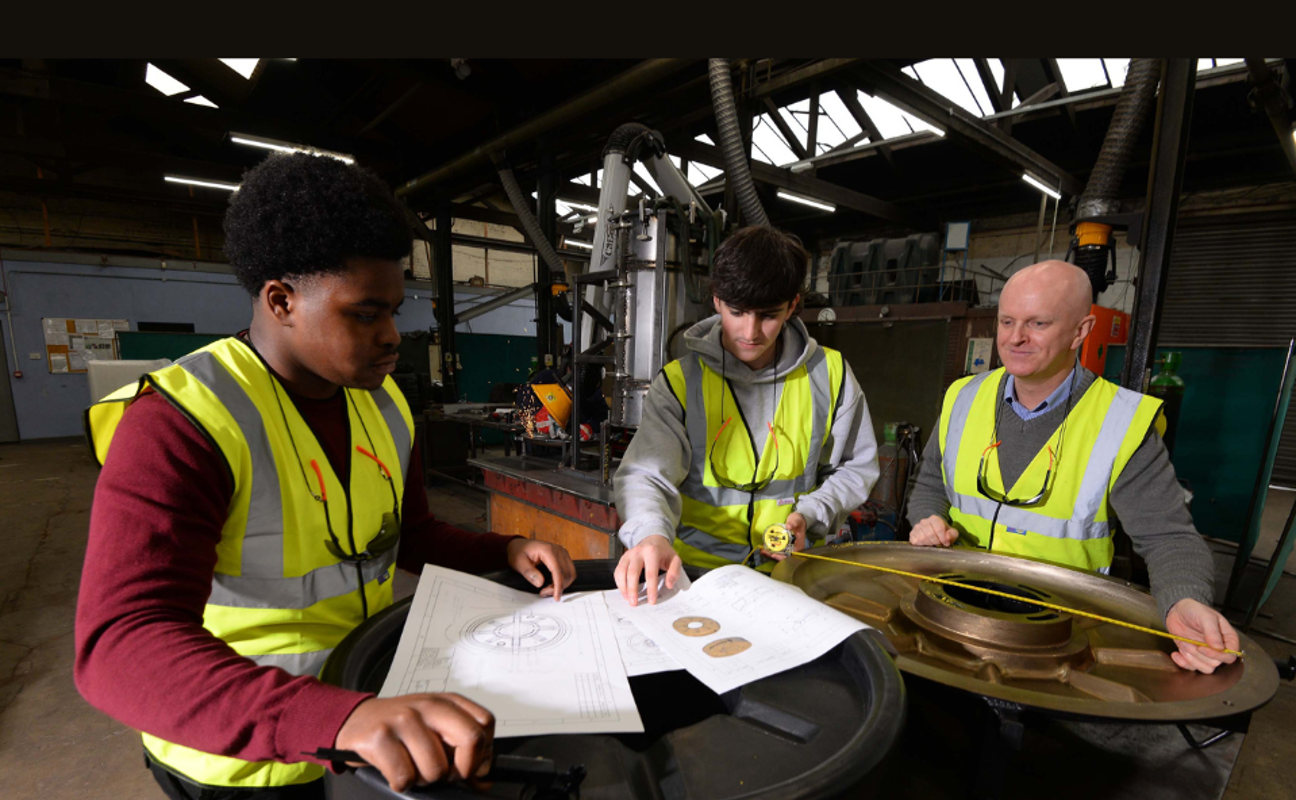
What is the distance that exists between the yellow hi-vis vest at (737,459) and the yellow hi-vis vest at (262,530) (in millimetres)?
809

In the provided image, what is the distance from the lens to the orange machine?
329cm

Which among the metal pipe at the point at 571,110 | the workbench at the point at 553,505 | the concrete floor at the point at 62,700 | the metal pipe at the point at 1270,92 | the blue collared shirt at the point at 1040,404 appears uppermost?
the metal pipe at the point at 571,110

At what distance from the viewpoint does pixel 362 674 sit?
638mm

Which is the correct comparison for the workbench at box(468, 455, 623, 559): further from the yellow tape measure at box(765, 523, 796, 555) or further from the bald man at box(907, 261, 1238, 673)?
the bald man at box(907, 261, 1238, 673)

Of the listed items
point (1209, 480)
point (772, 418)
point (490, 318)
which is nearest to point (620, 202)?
point (772, 418)

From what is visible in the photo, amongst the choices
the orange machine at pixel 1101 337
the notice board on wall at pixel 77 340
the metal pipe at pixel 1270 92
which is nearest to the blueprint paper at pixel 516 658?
the orange machine at pixel 1101 337

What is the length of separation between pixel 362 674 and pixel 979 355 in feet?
16.7

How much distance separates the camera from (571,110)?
4844mm

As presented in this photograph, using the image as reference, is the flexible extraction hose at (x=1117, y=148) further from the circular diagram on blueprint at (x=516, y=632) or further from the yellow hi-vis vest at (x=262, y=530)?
the yellow hi-vis vest at (x=262, y=530)

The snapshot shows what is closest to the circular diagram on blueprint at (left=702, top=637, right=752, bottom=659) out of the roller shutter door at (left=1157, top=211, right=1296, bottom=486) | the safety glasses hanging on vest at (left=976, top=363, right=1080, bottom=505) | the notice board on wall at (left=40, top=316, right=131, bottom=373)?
the safety glasses hanging on vest at (left=976, top=363, right=1080, bottom=505)

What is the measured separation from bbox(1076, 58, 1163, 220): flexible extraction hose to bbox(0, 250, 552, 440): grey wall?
1155 cm

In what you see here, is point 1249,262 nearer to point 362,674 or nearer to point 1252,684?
point 1252,684

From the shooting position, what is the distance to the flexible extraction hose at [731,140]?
3.66 metres

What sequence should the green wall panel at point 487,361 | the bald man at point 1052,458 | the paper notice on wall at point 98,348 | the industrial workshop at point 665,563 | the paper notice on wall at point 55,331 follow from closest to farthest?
the industrial workshop at point 665,563 → the bald man at point 1052,458 → the paper notice on wall at point 55,331 → the paper notice on wall at point 98,348 → the green wall panel at point 487,361
